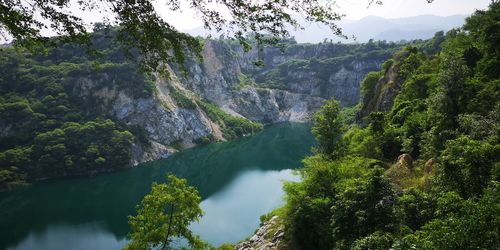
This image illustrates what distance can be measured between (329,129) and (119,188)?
185 ft

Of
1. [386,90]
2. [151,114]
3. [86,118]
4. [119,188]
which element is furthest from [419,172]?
[151,114]

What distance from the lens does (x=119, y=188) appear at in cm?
8719

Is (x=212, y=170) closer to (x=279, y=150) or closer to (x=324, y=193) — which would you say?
(x=279, y=150)

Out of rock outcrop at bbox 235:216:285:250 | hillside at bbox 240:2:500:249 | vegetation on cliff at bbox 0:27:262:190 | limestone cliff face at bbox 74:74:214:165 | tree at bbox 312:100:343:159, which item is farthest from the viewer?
limestone cliff face at bbox 74:74:214:165

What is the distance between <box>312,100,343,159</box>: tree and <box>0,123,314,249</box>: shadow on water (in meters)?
32.5

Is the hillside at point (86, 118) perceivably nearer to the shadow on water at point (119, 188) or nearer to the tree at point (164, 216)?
the shadow on water at point (119, 188)

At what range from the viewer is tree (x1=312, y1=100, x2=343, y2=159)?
49.0 metres

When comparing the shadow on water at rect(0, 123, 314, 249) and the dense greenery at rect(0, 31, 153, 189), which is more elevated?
the dense greenery at rect(0, 31, 153, 189)

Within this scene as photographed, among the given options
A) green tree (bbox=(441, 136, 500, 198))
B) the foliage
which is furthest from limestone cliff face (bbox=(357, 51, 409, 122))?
the foliage

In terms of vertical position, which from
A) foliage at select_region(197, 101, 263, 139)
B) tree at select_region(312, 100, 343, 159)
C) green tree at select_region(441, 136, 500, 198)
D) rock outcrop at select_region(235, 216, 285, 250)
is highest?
green tree at select_region(441, 136, 500, 198)

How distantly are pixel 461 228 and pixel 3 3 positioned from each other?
16967mm

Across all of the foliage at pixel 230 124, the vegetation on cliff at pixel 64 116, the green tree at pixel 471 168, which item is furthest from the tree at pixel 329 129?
the foliage at pixel 230 124

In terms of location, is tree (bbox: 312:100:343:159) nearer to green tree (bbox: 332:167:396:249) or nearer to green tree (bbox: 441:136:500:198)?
green tree (bbox: 332:167:396:249)

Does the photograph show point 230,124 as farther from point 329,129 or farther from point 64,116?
point 329,129
